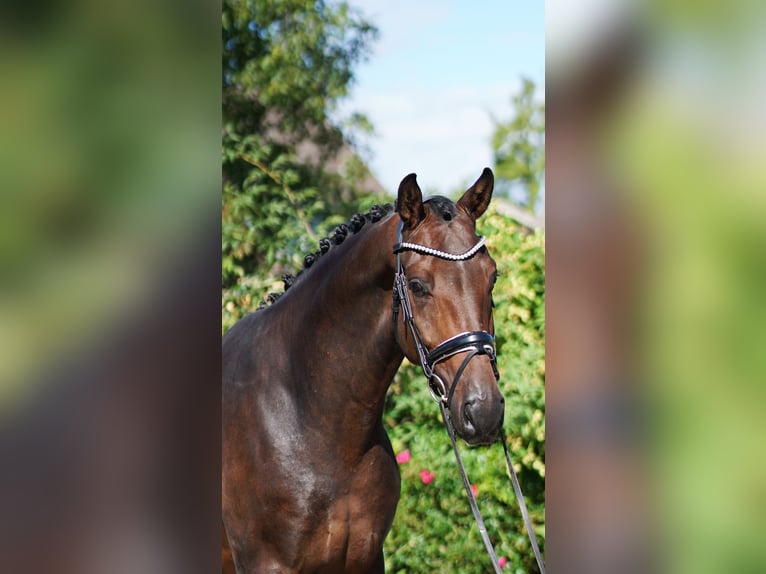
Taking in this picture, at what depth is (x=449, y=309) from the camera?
8.29 ft

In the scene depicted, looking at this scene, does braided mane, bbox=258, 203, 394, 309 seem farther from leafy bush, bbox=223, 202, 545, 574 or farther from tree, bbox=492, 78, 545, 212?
tree, bbox=492, 78, 545, 212

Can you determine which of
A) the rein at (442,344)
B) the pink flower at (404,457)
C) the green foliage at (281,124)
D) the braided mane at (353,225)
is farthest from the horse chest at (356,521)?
the green foliage at (281,124)

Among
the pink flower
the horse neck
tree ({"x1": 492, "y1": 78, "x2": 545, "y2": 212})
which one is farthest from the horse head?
tree ({"x1": 492, "y1": 78, "x2": 545, "y2": 212})

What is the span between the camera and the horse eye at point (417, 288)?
2561mm

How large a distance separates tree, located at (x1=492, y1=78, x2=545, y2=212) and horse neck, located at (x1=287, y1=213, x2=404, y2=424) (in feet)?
59.5

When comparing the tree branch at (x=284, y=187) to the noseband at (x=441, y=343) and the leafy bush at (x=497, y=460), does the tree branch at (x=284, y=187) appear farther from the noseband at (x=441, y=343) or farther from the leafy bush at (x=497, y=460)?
the noseband at (x=441, y=343)

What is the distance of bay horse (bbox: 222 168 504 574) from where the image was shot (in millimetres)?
2559

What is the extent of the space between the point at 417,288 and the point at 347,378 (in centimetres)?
43
